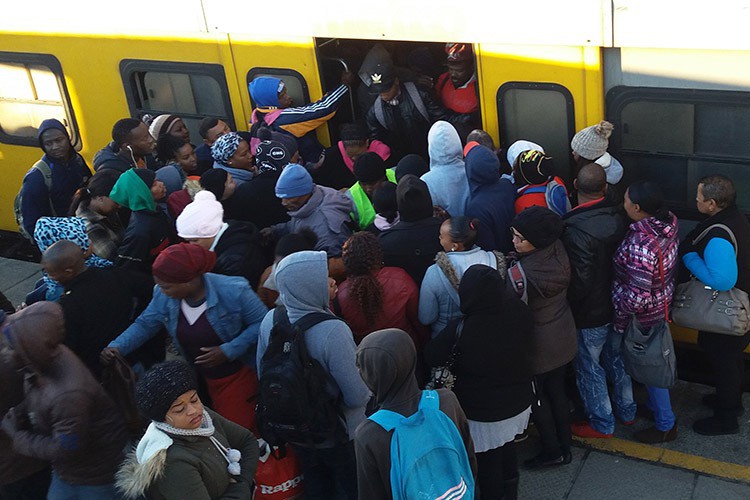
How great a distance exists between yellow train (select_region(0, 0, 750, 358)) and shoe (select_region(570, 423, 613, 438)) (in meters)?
1.38

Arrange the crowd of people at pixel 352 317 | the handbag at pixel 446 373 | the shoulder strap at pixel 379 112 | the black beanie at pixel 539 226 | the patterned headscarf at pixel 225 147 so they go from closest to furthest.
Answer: the crowd of people at pixel 352 317
the handbag at pixel 446 373
the black beanie at pixel 539 226
the patterned headscarf at pixel 225 147
the shoulder strap at pixel 379 112

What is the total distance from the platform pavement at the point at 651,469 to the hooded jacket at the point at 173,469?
6.79 feet

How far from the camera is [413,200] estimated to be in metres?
4.50

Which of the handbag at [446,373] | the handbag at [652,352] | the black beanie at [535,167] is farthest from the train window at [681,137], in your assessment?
the handbag at [446,373]

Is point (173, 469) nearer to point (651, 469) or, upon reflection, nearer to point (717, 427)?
point (651, 469)

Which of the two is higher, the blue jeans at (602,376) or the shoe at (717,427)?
the blue jeans at (602,376)

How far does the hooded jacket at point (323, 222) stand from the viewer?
5004mm

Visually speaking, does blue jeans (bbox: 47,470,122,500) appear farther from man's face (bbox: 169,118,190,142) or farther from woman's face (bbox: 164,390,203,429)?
man's face (bbox: 169,118,190,142)

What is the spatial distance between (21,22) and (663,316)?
18.8ft

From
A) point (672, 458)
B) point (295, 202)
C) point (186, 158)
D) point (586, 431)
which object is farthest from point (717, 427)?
point (186, 158)

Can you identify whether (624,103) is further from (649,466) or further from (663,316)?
(649,466)

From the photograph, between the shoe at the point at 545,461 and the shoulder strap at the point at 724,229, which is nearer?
the shoulder strap at the point at 724,229

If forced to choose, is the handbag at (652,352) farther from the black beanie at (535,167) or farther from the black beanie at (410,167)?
the black beanie at (410,167)

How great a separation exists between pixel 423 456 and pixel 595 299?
1950 mm
